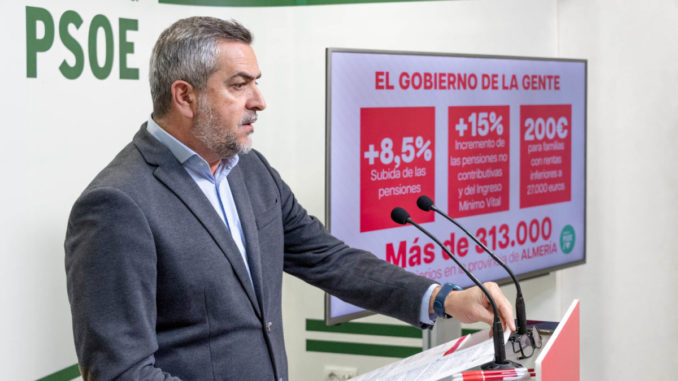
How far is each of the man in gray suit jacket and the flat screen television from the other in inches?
24.7

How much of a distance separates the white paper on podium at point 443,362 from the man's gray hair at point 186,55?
71cm

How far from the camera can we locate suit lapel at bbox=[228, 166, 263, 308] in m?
1.91

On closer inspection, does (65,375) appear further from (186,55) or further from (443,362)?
(443,362)

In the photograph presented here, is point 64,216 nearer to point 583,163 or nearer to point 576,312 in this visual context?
point 576,312

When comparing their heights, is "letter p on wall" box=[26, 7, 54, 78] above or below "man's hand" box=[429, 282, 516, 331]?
above

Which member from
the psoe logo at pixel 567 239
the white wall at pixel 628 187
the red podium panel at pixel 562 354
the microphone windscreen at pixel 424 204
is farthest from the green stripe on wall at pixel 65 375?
the white wall at pixel 628 187

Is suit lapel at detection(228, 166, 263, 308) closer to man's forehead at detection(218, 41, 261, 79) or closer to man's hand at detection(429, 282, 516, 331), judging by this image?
man's forehead at detection(218, 41, 261, 79)

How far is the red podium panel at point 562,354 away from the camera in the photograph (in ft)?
4.84

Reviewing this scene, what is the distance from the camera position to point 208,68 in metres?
1.84

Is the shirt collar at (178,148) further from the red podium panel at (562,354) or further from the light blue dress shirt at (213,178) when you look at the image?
the red podium panel at (562,354)

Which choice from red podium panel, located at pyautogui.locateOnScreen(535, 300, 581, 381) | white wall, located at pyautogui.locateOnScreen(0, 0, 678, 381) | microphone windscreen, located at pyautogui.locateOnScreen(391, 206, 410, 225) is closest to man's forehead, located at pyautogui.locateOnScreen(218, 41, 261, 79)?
microphone windscreen, located at pyautogui.locateOnScreen(391, 206, 410, 225)

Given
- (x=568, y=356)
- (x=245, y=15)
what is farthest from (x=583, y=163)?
(x=568, y=356)

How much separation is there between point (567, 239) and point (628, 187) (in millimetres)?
381

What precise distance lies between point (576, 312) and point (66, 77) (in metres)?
1.38
